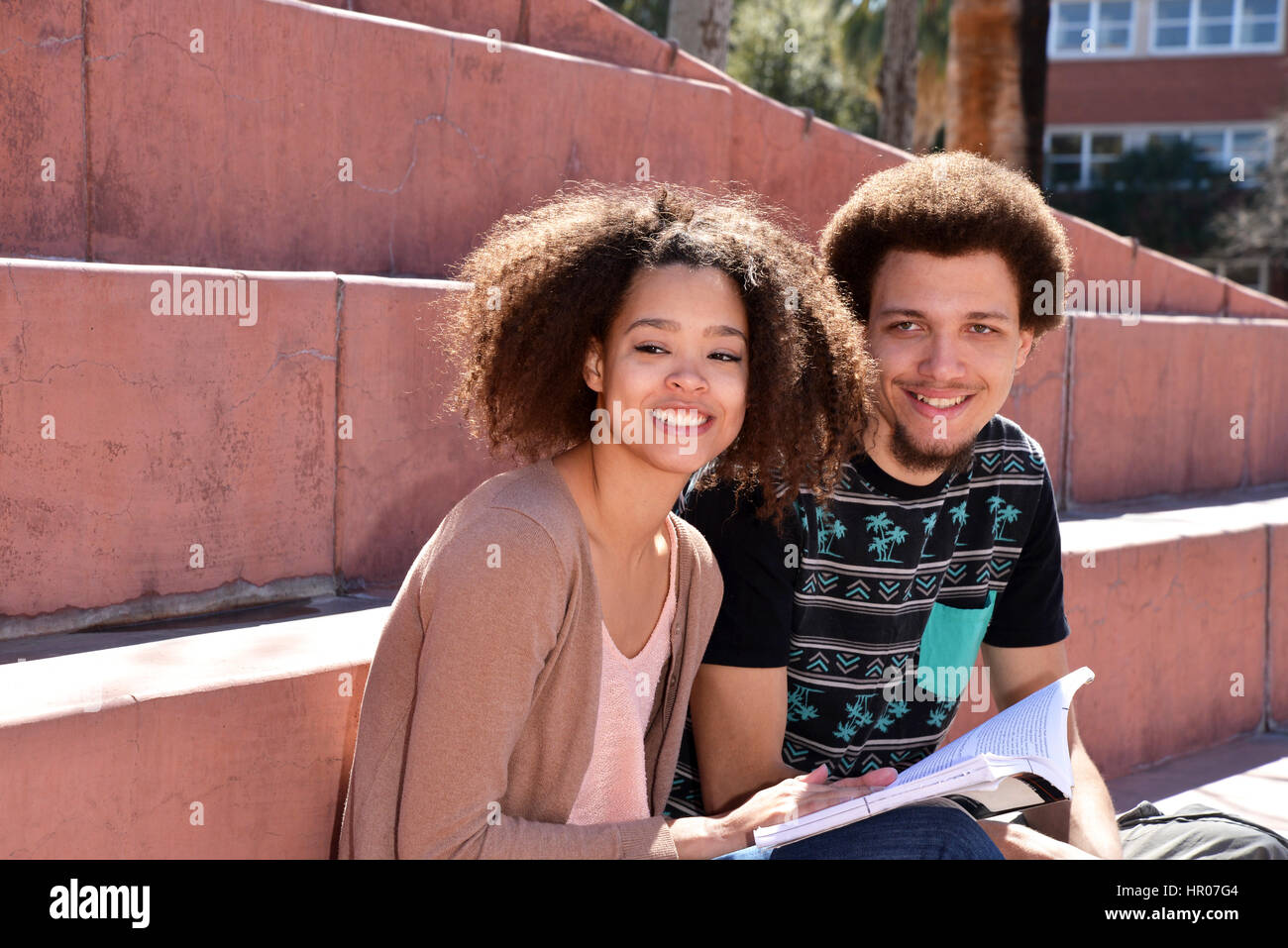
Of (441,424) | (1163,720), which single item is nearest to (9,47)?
(441,424)

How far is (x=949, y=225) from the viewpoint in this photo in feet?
7.57

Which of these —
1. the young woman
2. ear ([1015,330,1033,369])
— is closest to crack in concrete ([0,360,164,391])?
the young woman

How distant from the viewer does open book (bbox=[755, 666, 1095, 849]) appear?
5.52 feet

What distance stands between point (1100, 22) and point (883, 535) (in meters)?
24.8

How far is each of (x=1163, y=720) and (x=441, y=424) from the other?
2314mm

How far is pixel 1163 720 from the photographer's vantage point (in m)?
3.85

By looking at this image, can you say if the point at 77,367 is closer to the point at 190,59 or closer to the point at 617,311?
the point at 190,59

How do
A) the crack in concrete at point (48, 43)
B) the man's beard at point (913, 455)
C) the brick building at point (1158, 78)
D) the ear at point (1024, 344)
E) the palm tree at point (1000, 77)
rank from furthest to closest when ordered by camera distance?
the brick building at point (1158, 78)
the palm tree at point (1000, 77)
the crack in concrete at point (48, 43)
the ear at point (1024, 344)
the man's beard at point (913, 455)

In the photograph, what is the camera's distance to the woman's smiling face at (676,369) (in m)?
1.90

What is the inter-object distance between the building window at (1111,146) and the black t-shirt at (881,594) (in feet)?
74.5

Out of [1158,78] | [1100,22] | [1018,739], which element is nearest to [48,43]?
[1018,739]

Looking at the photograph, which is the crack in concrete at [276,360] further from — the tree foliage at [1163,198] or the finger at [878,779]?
the tree foliage at [1163,198]

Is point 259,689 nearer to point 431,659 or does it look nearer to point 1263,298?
point 431,659

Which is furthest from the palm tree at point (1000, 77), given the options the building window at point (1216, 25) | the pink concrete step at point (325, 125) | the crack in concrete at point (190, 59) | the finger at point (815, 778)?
the building window at point (1216, 25)
